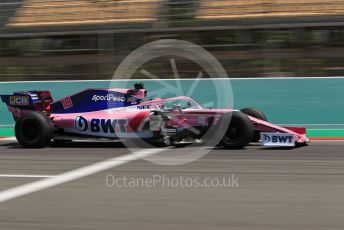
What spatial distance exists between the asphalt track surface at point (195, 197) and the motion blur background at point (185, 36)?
527cm

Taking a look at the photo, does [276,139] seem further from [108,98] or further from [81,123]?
[81,123]

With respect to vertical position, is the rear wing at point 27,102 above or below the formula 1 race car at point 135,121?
above

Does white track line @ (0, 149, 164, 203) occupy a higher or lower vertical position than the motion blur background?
lower

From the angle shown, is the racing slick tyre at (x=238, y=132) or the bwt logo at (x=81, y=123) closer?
the racing slick tyre at (x=238, y=132)

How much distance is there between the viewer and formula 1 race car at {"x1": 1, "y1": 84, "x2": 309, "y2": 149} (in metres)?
10.2

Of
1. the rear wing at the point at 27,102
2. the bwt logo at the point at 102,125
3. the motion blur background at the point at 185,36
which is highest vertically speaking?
the motion blur background at the point at 185,36

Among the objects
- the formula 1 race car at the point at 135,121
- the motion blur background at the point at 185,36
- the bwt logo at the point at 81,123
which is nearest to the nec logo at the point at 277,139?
the formula 1 race car at the point at 135,121

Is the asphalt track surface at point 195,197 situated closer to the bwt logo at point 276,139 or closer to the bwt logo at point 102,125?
the bwt logo at point 276,139

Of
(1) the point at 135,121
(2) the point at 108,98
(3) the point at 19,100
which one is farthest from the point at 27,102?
(1) the point at 135,121

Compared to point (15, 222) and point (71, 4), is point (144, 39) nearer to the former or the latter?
point (71, 4)

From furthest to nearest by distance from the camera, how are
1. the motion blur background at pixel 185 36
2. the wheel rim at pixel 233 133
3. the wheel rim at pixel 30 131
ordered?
1. the motion blur background at pixel 185 36
2. the wheel rim at pixel 30 131
3. the wheel rim at pixel 233 133

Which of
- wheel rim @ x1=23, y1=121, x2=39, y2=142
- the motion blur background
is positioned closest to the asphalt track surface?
wheel rim @ x1=23, y1=121, x2=39, y2=142

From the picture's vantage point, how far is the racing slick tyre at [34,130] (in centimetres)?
1083

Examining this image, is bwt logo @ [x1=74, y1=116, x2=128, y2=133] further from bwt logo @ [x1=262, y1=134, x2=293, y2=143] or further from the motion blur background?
the motion blur background
